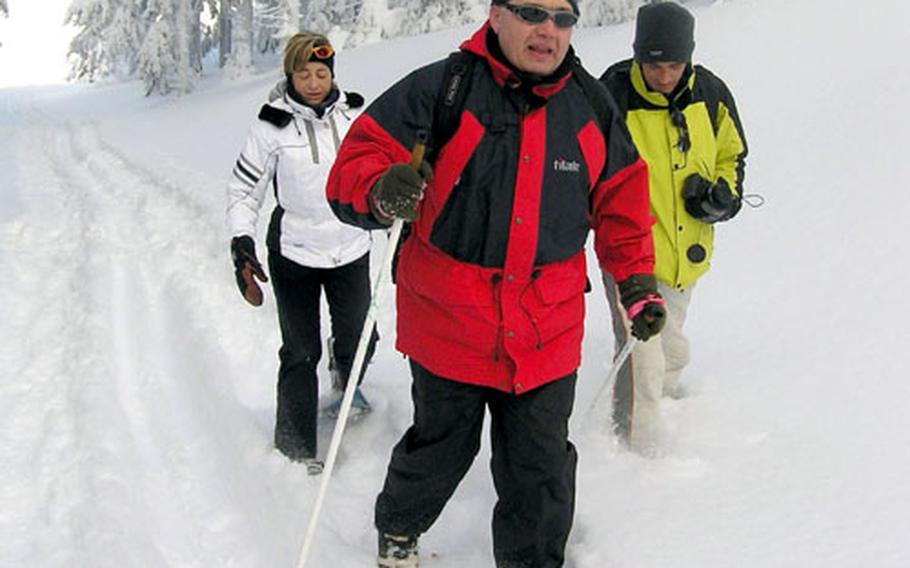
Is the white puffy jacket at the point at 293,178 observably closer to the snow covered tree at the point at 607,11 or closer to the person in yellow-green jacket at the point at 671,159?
the person in yellow-green jacket at the point at 671,159

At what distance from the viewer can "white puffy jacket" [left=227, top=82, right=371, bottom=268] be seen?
4.30 meters

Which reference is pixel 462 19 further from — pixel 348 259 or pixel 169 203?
pixel 348 259

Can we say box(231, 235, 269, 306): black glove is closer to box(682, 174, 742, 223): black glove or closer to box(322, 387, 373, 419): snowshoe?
box(322, 387, 373, 419): snowshoe

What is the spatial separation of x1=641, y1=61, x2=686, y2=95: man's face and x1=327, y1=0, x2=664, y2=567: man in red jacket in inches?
33.3

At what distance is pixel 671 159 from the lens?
3.98 meters

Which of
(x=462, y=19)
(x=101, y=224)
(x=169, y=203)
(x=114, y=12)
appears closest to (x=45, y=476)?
(x=101, y=224)

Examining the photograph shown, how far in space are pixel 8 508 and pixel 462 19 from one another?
27.5 meters

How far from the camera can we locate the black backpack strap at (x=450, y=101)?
2.88 m

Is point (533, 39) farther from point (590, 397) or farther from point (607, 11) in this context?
point (607, 11)

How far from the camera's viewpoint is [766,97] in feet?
32.4

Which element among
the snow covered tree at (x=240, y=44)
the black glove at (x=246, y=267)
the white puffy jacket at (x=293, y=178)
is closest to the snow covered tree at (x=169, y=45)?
the snow covered tree at (x=240, y=44)

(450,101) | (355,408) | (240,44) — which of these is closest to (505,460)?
(450,101)

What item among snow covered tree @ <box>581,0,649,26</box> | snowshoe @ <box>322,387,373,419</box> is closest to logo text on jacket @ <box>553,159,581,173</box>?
snowshoe @ <box>322,387,373,419</box>

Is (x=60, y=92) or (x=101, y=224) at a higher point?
(x=101, y=224)
